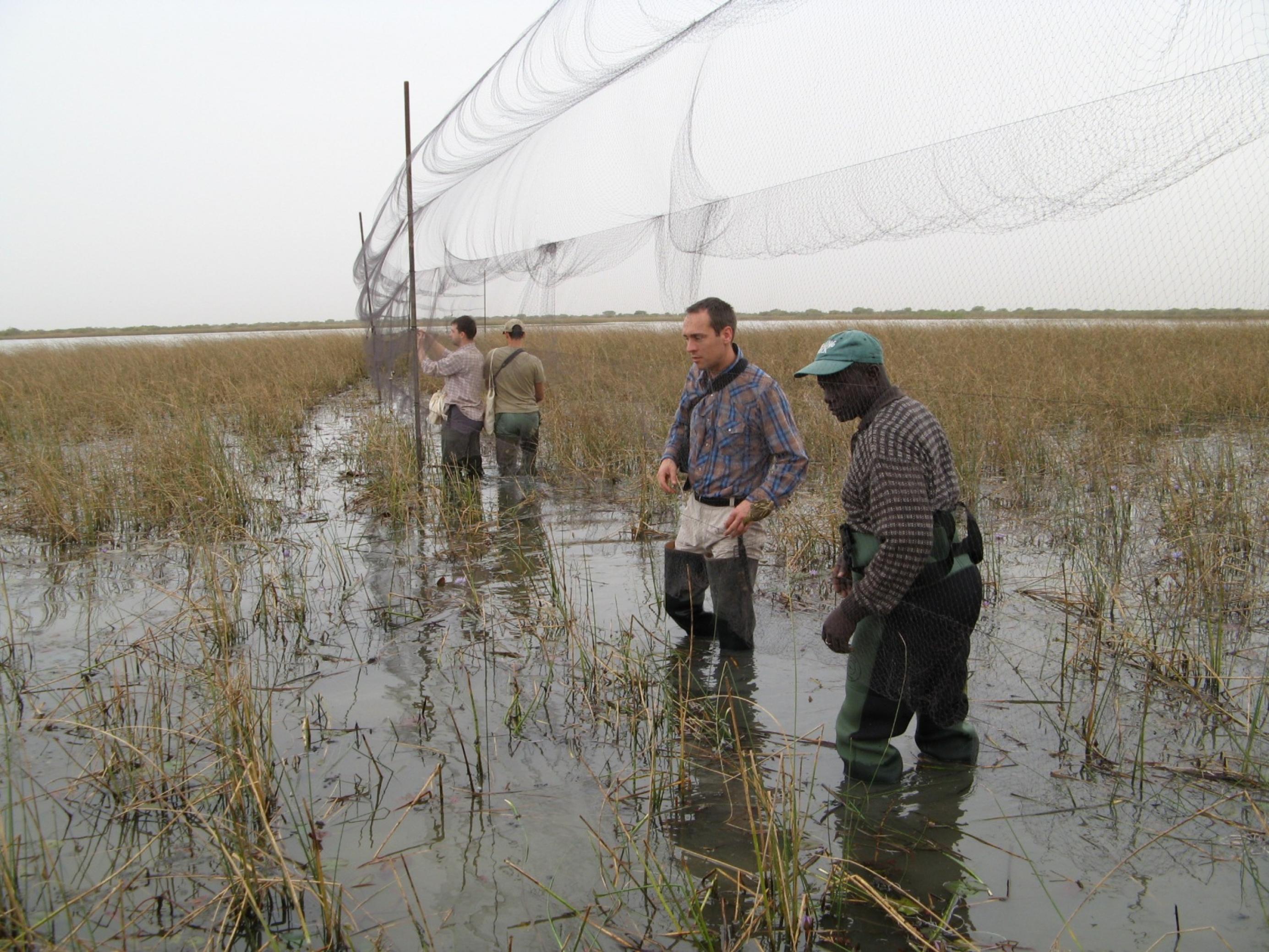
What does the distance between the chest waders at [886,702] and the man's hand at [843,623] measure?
0.06 m

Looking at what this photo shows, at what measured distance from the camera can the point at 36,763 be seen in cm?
306

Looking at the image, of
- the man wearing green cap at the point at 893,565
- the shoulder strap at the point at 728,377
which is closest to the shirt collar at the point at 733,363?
the shoulder strap at the point at 728,377

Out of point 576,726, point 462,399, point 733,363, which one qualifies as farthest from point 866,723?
point 462,399

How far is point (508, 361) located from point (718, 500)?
11.6 feet

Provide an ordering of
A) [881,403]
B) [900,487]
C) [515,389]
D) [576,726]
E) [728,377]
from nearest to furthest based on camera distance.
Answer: [900,487] < [881,403] < [576,726] < [728,377] < [515,389]

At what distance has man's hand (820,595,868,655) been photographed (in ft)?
8.32

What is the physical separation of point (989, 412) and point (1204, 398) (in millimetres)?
2941

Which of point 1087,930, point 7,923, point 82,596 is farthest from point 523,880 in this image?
point 82,596

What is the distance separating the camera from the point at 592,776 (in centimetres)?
300

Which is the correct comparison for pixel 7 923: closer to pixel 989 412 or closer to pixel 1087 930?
pixel 1087 930

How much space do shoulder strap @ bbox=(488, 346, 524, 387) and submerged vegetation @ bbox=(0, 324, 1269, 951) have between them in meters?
0.91

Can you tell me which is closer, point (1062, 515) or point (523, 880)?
point (523, 880)

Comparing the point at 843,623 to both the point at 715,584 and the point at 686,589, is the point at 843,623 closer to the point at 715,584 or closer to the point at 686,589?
the point at 715,584

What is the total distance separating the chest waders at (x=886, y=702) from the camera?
2.51m
